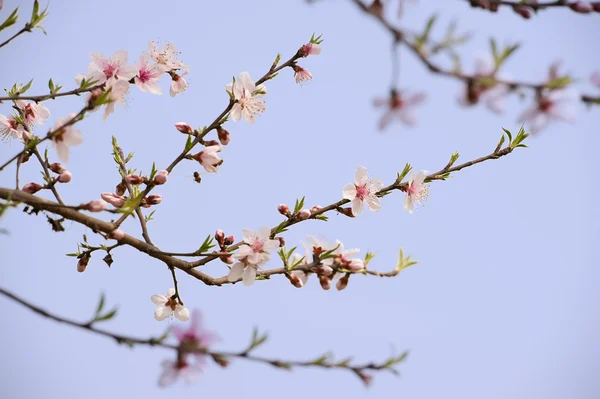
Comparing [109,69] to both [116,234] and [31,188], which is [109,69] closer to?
[31,188]

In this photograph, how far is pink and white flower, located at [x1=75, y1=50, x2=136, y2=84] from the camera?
2193 millimetres

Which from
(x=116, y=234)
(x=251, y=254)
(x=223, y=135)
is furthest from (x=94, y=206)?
(x=223, y=135)

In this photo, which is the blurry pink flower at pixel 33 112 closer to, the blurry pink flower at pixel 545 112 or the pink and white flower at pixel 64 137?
the pink and white flower at pixel 64 137

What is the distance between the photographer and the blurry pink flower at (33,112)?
8.12 feet

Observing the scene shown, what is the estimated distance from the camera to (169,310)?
2.37 m

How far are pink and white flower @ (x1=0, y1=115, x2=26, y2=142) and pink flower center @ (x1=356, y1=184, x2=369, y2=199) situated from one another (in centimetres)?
141

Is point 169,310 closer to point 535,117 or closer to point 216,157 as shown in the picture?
point 216,157

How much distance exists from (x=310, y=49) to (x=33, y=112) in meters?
1.21

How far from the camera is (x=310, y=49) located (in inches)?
102

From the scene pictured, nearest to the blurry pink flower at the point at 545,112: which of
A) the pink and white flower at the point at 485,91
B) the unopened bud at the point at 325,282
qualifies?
the pink and white flower at the point at 485,91

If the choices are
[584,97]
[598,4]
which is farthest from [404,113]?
[598,4]

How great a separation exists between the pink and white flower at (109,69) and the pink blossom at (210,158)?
388 mm

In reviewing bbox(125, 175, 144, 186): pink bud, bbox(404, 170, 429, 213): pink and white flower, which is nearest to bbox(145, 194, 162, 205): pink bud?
bbox(125, 175, 144, 186): pink bud

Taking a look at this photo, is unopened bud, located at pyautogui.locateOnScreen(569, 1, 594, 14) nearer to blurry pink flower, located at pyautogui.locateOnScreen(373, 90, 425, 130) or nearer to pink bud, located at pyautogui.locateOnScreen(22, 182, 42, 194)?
blurry pink flower, located at pyautogui.locateOnScreen(373, 90, 425, 130)
